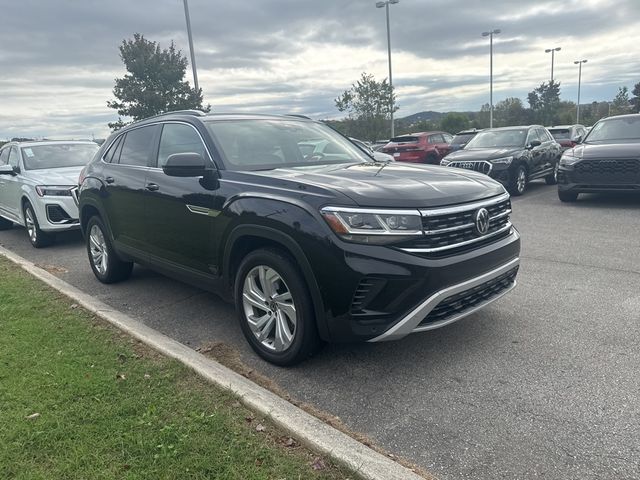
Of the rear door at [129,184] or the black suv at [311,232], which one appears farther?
the rear door at [129,184]

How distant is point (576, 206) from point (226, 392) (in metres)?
9.05

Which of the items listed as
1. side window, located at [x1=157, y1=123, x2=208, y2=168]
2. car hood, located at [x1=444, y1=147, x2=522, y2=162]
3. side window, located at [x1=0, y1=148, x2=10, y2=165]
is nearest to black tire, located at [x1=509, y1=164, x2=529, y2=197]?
car hood, located at [x1=444, y1=147, x2=522, y2=162]

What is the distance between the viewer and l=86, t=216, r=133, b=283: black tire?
19.3 feet

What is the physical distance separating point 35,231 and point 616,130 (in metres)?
11.0

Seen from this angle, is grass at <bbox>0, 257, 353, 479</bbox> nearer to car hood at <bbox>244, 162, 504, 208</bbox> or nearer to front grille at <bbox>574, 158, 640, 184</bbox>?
car hood at <bbox>244, 162, 504, 208</bbox>

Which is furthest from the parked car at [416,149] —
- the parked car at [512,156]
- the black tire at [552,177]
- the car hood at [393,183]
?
the car hood at [393,183]

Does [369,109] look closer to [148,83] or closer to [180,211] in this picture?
[148,83]

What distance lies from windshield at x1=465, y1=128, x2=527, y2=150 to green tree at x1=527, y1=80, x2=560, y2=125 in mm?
52827

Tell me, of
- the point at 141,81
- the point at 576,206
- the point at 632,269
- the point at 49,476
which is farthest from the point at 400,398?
the point at 141,81

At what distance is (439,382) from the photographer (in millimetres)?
3402

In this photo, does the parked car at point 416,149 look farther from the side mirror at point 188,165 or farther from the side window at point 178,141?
the side mirror at point 188,165

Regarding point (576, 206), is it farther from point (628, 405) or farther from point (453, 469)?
point (453, 469)

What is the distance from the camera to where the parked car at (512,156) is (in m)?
11.7

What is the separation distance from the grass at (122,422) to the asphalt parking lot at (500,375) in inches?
22.0
